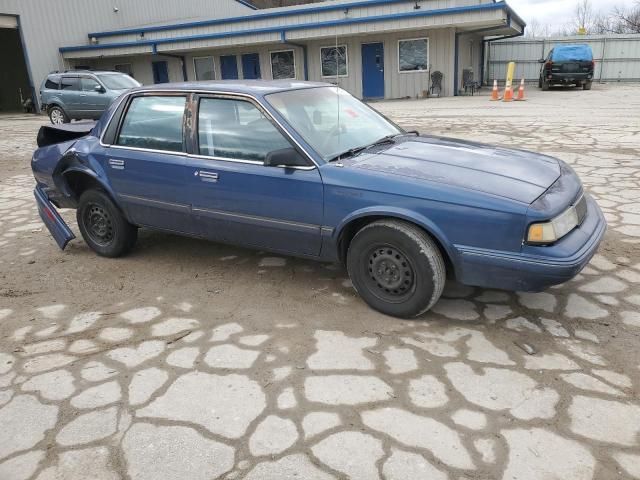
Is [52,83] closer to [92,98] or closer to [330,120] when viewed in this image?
[92,98]

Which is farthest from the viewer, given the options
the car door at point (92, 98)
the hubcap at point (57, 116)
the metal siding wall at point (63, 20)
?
the metal siding wall at point (63, 20)

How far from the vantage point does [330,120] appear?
4020mm

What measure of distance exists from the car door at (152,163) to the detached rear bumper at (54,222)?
2.57 feet

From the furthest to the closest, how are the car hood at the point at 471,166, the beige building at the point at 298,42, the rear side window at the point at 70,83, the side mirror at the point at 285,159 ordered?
1. the beige building at the point at 298,42
2. the rear side window at the point at 70,83
3. the side mirror at the point at 285,159
4. the car hood at the point at 471,166

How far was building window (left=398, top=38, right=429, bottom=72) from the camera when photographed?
68.3ft

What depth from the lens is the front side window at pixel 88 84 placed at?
49.8ft

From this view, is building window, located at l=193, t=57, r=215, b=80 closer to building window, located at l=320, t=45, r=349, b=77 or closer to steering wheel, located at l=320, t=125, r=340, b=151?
building window, located at l=320, t=45, r=349, b=77

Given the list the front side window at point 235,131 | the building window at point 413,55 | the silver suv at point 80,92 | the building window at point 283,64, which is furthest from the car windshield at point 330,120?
the building window at point 283,64

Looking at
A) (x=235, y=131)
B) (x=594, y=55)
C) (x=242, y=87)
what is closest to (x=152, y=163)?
(x=235, y=131)

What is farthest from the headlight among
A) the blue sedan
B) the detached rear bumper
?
the detached rear bumper

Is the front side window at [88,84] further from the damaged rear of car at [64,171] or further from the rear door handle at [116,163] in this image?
the rear door handle at [116,163]

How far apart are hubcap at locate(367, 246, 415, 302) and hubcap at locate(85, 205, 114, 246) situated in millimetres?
2664

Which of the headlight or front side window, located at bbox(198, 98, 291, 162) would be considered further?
front side window, located at bbox(198, 98, 291, 162)

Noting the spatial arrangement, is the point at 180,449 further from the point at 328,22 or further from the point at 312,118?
the point at 328,22
